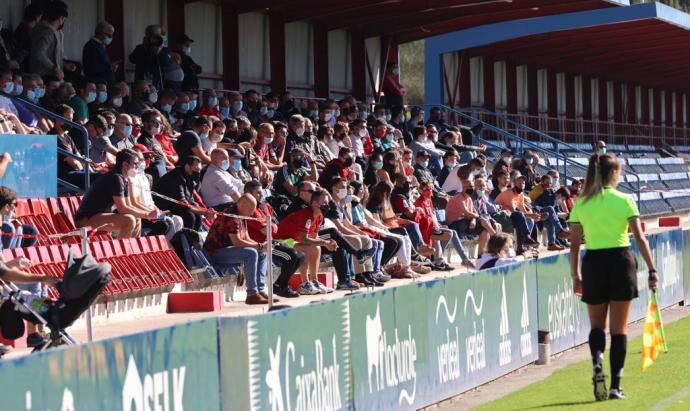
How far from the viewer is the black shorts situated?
11.0 m

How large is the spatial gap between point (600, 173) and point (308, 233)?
23.6 ft

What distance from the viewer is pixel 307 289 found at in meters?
17.5

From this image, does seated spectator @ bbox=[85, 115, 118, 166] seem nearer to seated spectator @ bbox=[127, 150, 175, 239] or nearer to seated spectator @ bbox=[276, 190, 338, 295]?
seated spectator @ bbox=[127, 150, 175, 239]

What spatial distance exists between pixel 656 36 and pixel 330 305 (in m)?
34.3

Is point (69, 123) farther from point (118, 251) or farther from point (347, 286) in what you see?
point (347, 286)

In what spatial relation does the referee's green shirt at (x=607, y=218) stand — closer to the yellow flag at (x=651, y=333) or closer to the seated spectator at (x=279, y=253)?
the yellow flag at (x=651, y=333)

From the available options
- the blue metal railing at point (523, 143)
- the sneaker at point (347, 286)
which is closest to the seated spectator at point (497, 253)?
the sneaker at point (347, 286)

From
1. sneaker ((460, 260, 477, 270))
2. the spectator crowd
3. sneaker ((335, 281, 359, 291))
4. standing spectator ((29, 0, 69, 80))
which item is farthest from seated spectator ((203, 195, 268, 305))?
sneaker ((460, 260, 477, 270))

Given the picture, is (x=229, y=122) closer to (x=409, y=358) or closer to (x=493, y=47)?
(x=409, y=358)

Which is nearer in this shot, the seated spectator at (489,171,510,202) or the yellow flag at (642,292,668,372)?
the yellow flag at (642,292,668,372)

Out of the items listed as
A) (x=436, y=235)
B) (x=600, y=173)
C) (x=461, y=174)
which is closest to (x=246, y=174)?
(x=436, y=235)

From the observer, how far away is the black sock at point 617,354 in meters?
11.1

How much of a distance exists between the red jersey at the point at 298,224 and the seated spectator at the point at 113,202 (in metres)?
2.57

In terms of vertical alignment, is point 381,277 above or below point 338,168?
below
